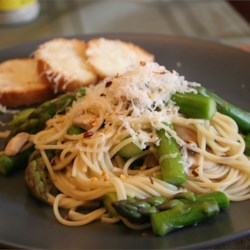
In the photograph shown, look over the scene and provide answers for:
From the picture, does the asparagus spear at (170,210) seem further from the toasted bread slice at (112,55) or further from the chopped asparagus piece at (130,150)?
the toasted bread slice at (112,55)

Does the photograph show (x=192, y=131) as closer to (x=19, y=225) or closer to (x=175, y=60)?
(x=19, y=225)

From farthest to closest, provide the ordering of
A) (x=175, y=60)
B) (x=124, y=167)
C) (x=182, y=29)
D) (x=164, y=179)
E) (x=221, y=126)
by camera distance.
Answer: (x=182, y=29), (x=175, y=60), (x=221, y=126), (x=124, y=167), (x=164, y=179)

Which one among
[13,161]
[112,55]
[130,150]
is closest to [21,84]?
[112,55]

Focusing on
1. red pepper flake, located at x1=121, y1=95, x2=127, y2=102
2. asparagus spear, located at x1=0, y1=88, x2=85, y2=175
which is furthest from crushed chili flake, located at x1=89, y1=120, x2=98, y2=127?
asparagus spear, located at x1=0, y1=88, x2=85, y2=175

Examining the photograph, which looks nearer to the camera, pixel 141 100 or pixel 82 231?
pixel 82 231

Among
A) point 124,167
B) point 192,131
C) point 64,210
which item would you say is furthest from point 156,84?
point 64,210

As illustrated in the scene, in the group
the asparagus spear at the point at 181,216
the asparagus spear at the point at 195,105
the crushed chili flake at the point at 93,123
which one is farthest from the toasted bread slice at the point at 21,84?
the asparagus spear at the point at 181,216

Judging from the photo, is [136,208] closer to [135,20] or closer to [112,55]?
[112,55]

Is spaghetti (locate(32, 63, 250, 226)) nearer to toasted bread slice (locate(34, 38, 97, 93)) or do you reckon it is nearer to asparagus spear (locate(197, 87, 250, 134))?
asparagus spear (locate(197, 87, 250, 134))
